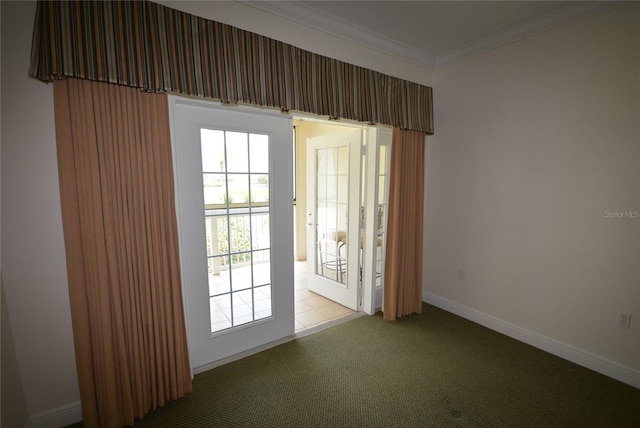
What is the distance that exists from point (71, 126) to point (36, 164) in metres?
0.32

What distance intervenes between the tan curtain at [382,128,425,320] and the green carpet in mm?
514

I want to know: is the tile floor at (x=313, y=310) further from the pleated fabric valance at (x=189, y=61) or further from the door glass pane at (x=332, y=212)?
the pleated fabric valance at (x=189, y=61)

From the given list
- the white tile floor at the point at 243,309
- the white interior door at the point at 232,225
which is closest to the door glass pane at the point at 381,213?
the white tile floor at the point at 243,309

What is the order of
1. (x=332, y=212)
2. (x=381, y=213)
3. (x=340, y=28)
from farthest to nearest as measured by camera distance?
(x=332, y=212) → (x=381, y=213) → (x=340, y=28)

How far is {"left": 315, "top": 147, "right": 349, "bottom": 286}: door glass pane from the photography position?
332cm

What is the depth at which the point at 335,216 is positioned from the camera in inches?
136

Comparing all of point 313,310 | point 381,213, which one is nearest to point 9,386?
point 313,310

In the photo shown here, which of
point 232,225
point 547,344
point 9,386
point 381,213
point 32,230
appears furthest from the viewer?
point 381,213

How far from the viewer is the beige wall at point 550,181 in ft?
6.81

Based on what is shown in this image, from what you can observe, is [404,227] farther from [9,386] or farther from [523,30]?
[9,386]

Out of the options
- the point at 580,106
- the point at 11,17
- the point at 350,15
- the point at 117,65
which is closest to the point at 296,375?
the point at 117,65

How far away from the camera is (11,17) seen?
1438 mm

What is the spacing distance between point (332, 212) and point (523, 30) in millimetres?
2473

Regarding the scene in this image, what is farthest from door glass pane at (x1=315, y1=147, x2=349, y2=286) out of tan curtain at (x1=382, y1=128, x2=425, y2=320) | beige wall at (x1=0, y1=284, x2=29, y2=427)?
beige wall at (x1=0, y1=284, x2=29, y2=427)
